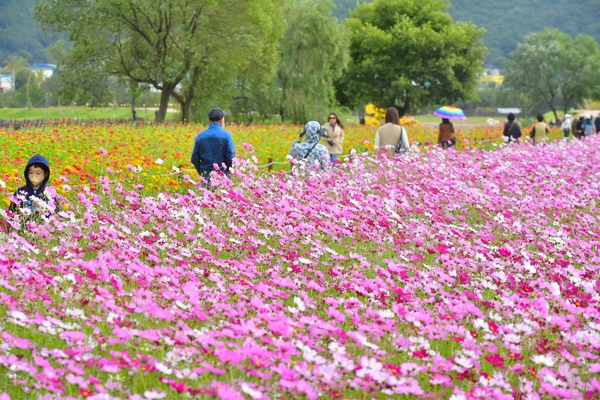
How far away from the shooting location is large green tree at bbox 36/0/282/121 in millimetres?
30078

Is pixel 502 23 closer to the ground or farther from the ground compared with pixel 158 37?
farther from the ground

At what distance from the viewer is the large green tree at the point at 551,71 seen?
242ft

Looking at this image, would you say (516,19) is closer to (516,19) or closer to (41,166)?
(516,19)

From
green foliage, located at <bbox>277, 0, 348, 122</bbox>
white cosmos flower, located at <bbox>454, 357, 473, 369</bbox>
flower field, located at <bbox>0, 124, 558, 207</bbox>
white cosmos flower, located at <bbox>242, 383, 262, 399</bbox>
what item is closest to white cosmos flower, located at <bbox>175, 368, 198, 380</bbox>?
white cosmos flower, located at <bbox>242, 383, 262, 399</bbox>

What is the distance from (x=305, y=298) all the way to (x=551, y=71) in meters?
74.4

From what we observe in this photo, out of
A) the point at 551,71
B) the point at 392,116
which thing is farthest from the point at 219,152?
the point at 551,71

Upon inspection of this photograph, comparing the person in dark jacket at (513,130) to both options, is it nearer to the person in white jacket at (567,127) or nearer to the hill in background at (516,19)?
the person in white jacket at (567,127)

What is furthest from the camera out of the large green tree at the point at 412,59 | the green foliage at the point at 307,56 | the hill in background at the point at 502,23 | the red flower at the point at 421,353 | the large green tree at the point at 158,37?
the hill in background at the point at 502,23

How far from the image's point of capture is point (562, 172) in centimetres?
1378

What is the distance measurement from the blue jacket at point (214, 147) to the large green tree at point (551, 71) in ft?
226

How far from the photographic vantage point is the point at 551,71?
244 ft

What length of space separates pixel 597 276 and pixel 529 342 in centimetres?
183

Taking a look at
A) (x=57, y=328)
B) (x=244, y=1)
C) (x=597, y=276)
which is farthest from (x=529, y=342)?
(x=244, y=1)

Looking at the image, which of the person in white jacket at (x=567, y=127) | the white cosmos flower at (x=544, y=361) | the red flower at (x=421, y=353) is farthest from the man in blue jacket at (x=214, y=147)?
the person in white jacket at (x=567, y=127)
